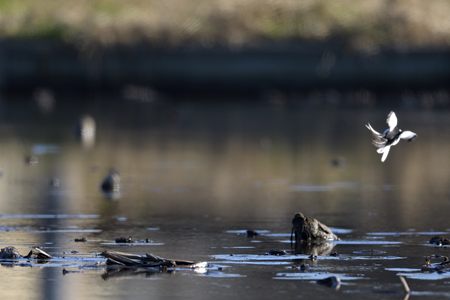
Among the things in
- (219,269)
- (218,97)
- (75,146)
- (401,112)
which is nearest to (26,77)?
(218,97)

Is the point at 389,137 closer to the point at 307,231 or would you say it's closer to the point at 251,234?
the point at 307,231

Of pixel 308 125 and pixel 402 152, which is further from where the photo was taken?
pixel 308 125

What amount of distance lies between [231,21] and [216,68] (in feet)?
9.08

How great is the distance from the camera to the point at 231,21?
39375 millimetres

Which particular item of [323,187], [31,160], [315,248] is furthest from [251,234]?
[31,160]

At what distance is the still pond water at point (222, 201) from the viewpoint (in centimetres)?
1095

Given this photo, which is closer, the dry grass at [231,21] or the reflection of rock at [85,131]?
the reflection of rock at [85,131]

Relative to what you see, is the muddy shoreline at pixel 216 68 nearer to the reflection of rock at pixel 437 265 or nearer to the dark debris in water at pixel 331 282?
the reflection of rock at pixel 437 265

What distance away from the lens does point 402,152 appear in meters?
22.8

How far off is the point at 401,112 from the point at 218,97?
20.6 feet

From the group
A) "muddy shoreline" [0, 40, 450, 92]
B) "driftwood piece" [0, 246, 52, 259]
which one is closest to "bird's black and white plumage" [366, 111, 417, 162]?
"driftwood piece" [0, 246, 52, 259]

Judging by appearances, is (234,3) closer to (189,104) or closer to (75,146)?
(189,104)

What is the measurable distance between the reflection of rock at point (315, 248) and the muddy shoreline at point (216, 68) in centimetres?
2364

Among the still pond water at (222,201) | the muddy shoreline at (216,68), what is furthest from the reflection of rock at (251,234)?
the muddy shoreline at (216,68)
